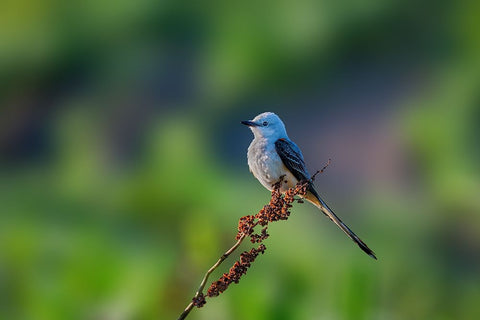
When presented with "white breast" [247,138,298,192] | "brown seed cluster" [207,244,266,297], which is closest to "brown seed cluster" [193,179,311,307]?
"brown seed cluster" [207,244,266,297]

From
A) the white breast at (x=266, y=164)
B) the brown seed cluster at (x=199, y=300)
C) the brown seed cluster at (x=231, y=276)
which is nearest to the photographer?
the brown seed cluster at (x=199, y=300)

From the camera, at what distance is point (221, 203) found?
6664 mm

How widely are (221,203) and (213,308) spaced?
111 inches

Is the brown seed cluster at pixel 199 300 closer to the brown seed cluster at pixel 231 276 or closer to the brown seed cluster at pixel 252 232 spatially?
the brown seed cluster at pixel 252 232

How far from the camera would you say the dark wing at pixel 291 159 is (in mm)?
3203

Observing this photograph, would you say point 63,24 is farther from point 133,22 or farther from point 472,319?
point 472,319

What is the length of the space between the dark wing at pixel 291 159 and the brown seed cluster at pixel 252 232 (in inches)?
37.3

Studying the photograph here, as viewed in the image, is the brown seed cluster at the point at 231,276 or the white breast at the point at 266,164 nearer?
the brown seed cluster at the point at 231,276

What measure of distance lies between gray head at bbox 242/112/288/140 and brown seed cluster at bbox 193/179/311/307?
3.20ft

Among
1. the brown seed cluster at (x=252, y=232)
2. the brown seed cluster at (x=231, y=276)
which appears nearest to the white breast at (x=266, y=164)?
the brown seed cluster at (x=252, y=232)

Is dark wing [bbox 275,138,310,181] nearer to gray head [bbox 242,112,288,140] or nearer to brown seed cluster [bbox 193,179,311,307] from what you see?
gray head [bbox 242,112,288,140]

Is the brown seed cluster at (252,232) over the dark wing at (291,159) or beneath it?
beneath

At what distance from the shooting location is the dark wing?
10.5ft

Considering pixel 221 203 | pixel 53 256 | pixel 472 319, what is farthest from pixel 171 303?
pixel 472 319
